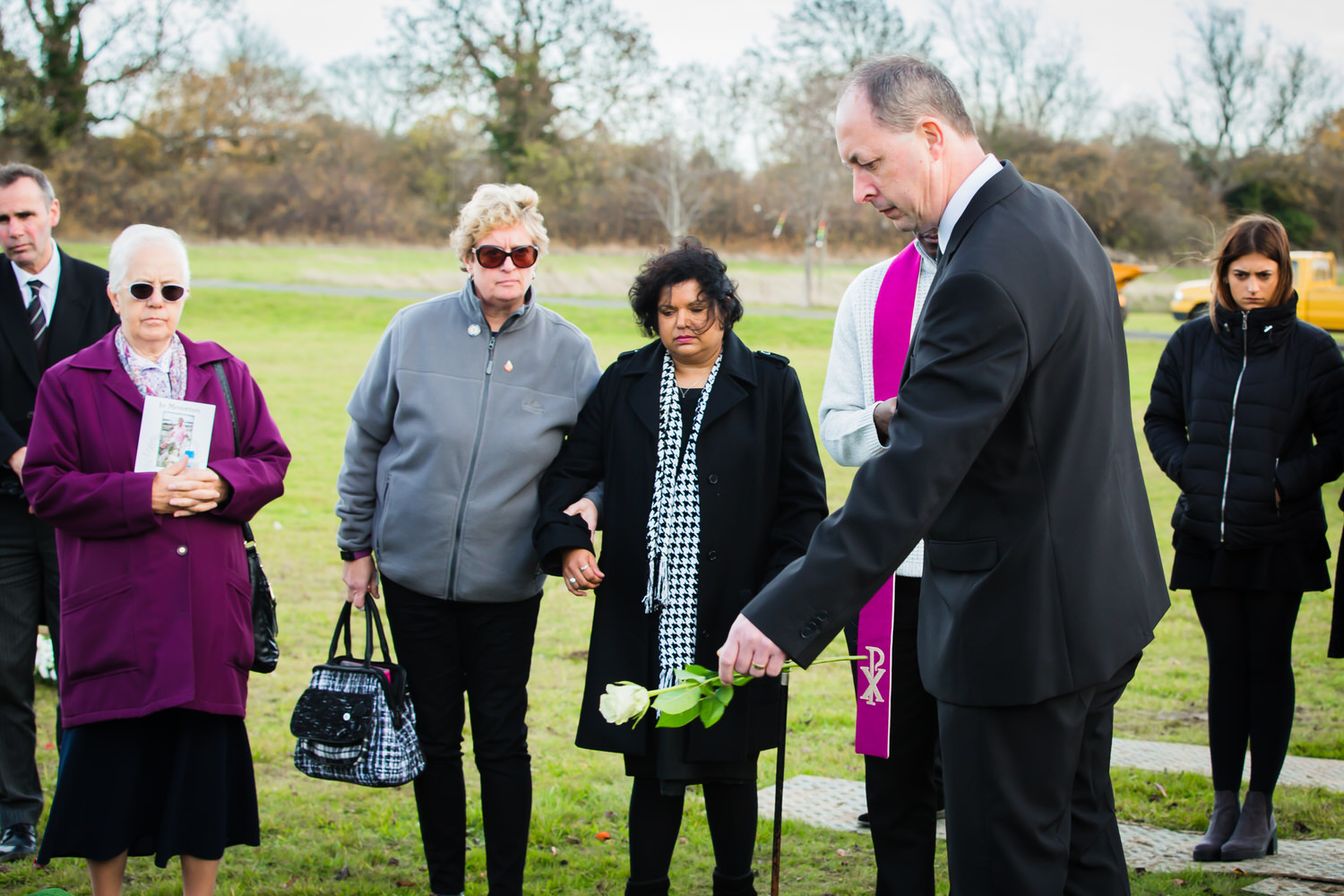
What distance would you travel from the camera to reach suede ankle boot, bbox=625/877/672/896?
3316 mm

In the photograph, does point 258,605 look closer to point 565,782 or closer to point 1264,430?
point 565,782

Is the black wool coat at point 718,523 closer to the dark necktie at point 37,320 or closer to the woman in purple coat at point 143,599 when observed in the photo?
the woman in purple coat at point 143,599

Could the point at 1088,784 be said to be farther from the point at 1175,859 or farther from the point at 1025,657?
→ the point at 1175,859

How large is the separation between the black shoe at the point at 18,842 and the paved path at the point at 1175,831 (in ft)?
8.57

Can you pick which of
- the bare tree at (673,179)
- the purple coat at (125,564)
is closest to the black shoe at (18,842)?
the purple coat at (125,564)

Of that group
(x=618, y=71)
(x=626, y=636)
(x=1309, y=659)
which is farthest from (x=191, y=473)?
(x=618, y=71)

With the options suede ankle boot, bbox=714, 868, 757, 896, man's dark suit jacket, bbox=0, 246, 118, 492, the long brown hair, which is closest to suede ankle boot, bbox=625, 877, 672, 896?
suede ankle boot, bbox=714, 868, 757, 896

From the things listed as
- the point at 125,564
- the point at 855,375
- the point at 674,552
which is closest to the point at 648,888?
the point at 674,552

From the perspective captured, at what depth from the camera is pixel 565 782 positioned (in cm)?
491

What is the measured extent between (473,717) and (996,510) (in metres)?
2.06

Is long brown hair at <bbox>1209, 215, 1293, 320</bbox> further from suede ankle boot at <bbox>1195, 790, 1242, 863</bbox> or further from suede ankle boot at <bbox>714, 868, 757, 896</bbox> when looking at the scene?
suede ankle boot at <bbox>714, 868, 757, 896</bbox>

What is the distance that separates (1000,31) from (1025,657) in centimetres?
4588

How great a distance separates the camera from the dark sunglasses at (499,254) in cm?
364

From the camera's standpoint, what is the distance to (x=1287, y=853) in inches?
153
